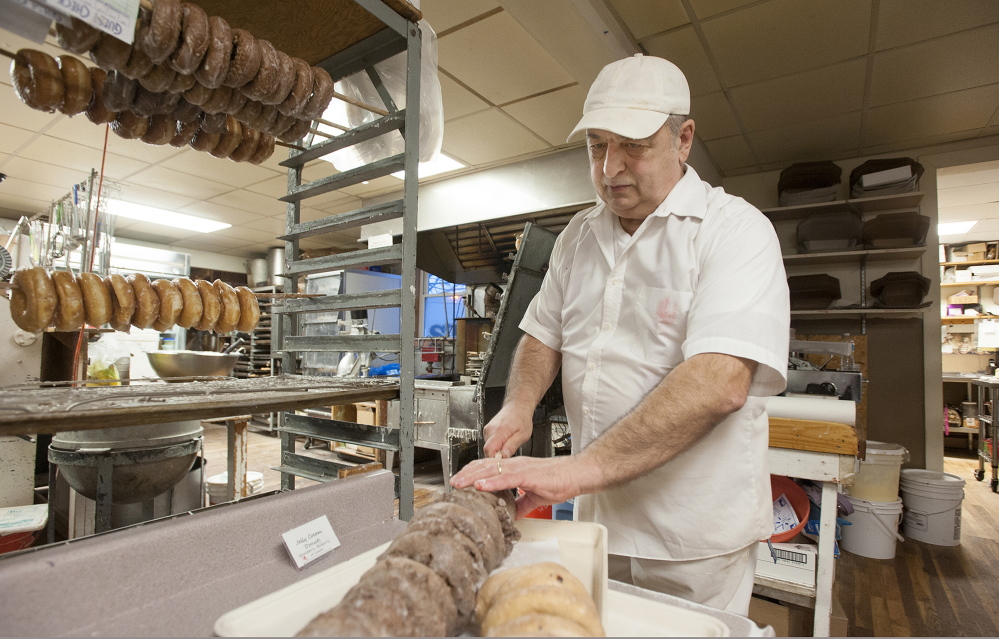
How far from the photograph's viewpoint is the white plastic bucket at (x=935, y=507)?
3.53 meters

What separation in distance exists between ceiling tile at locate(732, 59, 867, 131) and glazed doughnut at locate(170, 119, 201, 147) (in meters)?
3.55

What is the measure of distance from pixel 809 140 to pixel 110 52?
Answer: 5047 mm

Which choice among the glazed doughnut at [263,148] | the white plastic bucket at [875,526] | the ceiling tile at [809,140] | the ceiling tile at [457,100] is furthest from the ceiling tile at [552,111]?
the white plastic bucket at [875,526]

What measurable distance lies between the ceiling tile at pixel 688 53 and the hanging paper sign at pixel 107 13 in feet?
10.0

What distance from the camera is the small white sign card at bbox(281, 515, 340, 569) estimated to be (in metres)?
0.92

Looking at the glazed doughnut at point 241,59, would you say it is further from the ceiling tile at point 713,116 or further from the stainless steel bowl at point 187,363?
the ceiling tile at point 713,116

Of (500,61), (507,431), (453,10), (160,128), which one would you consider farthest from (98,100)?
(500,61)

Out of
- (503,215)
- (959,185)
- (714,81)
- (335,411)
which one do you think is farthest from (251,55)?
(959,185)

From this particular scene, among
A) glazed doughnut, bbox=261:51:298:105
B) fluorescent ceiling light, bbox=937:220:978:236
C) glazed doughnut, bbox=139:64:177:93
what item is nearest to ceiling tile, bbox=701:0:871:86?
glazed doughnut, bbox=261:51:298:105

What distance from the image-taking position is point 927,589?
288 cm

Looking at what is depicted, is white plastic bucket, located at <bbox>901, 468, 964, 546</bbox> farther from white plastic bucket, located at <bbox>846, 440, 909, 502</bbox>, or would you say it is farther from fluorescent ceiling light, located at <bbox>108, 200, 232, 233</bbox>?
fluorescent ceiling light, located at <bbox>108, 200, 232, 233</bbox>

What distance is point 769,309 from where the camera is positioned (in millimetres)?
1032

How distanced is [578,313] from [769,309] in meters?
0.51

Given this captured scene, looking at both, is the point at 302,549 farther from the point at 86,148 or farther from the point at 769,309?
the point at 86,148
